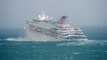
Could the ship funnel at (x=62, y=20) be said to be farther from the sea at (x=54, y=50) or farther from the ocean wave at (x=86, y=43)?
the ocean wave at (x=86, y=43)

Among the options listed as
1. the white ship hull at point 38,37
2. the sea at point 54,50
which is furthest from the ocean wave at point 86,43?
the white ship hull at point 38,37

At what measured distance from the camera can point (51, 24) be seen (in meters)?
56.5

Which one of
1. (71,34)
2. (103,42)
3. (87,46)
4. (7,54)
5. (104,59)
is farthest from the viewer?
(71,34)

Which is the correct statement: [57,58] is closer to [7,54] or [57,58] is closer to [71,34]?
[7,54]

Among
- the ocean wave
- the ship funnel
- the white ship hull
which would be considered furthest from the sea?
the ship funnel

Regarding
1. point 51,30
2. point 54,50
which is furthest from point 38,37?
point 54,50

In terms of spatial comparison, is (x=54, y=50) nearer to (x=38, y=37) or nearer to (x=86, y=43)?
(x=86, y=43)

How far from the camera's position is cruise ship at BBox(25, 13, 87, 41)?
52.9 m

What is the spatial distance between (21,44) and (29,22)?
34.1ft

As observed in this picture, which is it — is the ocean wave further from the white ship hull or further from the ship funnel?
the ship funnel

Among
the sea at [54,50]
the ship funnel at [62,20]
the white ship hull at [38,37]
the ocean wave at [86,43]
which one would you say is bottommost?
the sea at [54,50]

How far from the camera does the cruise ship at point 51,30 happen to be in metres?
52.9

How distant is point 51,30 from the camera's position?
54250mm

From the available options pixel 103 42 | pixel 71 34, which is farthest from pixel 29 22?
pixel 103 42
